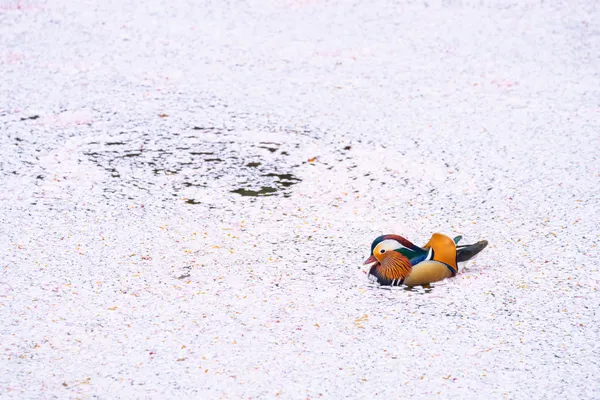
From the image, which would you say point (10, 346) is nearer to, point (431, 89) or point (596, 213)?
point (596, 213)

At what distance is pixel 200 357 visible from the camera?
88.1 inches

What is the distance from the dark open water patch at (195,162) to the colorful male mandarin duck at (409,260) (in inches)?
35.1

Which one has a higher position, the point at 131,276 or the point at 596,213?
the point at 596,213

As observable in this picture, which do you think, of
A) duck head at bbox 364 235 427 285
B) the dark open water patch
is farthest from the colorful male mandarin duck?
the dark open water patch

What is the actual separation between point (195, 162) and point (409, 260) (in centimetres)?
151

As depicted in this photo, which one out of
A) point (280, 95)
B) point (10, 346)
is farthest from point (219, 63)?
point (10, 346)

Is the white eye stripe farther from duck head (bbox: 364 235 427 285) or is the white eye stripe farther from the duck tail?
the duck tail

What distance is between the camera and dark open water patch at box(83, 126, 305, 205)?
342 centimetres

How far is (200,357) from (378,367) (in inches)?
22.3

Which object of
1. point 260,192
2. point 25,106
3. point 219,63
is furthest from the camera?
point 219,63

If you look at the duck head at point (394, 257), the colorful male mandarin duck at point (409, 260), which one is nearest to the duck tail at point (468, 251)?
the colorful male mandarin duck at point (409, 260)

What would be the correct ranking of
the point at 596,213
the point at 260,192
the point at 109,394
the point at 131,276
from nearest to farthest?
the point at 109,394 < the point at 131,276 < the point at 596,213 < the point at 260,192

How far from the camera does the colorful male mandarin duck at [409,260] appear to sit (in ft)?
8.50

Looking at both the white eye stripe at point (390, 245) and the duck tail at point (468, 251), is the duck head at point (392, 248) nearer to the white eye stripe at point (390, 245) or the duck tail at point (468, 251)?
the white eye stripe at point (390, 245)
